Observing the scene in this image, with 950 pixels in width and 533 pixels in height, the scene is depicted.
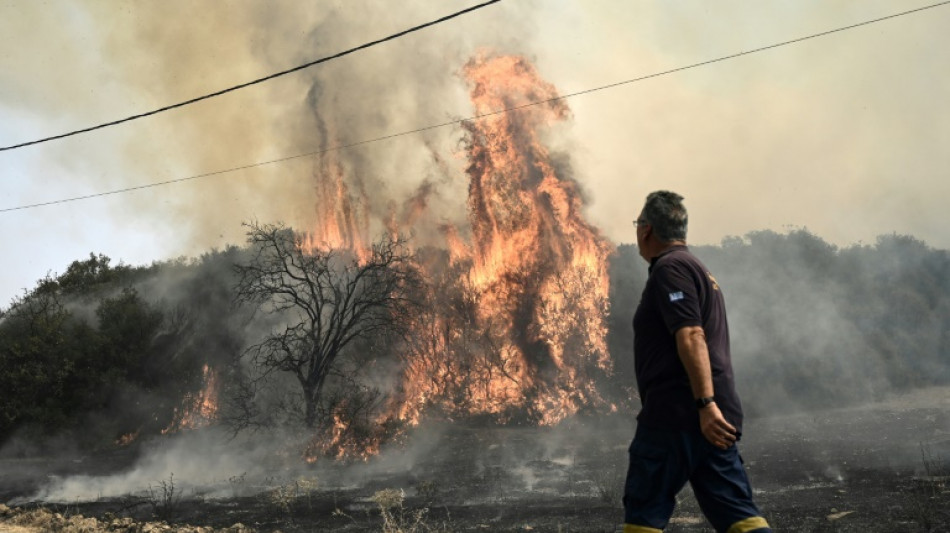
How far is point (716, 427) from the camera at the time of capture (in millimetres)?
2633

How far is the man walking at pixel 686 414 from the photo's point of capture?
107 inches

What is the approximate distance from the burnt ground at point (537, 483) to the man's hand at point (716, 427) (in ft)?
12.8

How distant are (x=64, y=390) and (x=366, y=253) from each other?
9.74 meters

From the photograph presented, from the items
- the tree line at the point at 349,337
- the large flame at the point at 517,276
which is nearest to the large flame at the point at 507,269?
the large flame at the point at 517,276

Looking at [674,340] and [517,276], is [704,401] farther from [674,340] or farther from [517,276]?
[517,276]

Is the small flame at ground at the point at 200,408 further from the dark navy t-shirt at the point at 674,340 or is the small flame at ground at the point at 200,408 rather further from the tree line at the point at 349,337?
the dark navy t-shirt at the point at 674,340

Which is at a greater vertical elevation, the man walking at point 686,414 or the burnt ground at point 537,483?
the man walking at point 686,414

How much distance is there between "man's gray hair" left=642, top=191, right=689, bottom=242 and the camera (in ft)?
10.3

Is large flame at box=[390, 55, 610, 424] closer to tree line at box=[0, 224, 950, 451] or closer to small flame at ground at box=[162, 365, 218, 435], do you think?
tree line at box=[0, 224, 950, 451]

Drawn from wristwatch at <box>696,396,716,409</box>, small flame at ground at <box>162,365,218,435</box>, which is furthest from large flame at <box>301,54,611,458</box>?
wristwatch at <box>696,396,716,409</box>

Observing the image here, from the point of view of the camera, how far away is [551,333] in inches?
750

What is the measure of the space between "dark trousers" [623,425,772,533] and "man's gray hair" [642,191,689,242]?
0.98m

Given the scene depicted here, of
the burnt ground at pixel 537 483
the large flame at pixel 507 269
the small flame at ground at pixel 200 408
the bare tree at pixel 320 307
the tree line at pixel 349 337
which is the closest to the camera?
the burnt ground at pixel 537 483

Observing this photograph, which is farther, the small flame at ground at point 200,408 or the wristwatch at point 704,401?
the small flame at ground at point 200,408
